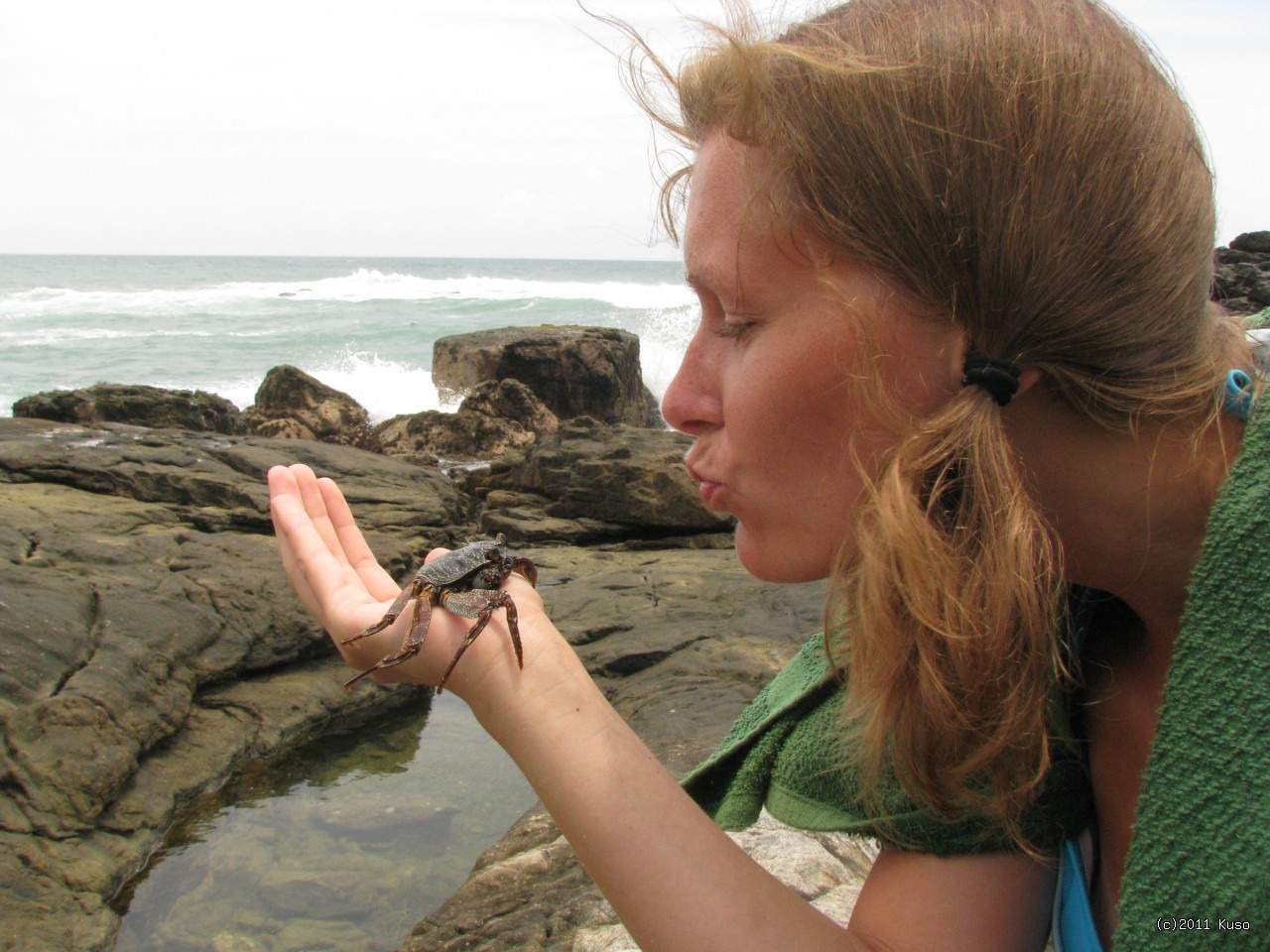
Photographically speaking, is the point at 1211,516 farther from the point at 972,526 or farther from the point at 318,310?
the point at 318,310

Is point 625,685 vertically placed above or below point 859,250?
below

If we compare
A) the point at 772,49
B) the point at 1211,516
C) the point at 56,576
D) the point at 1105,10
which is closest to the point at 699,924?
the point at 1211,516

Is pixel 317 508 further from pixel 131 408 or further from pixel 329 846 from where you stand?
pixel 131 408

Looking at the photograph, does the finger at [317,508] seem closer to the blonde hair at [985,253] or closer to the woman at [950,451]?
the woman at [950,451]

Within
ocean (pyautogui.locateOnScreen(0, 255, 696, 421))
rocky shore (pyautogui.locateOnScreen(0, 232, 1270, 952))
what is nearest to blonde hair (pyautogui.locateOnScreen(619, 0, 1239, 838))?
rocky shore (pyautogui.locateOnScreen(0, 232, 1270, 952))

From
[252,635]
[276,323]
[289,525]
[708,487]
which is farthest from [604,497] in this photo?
[276,323]

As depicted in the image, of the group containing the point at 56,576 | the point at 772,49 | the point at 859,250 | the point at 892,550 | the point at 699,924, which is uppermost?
the point at 772,49
